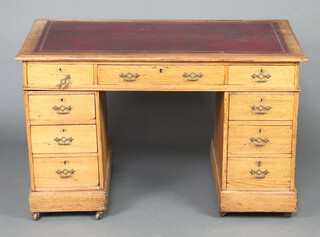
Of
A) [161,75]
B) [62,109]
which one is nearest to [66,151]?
[62,109]

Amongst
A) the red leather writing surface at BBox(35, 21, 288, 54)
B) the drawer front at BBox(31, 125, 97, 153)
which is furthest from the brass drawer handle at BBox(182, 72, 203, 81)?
the drawer front at BBox(31, 125, 97, 153)

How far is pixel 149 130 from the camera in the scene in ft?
22.4

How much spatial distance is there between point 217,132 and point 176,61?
829mm

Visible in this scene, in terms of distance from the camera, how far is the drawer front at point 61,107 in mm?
5535

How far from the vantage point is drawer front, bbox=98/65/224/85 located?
18.0 ft

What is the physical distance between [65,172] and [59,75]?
0.58 metres

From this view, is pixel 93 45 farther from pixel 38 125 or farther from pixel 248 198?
pixel 248 198

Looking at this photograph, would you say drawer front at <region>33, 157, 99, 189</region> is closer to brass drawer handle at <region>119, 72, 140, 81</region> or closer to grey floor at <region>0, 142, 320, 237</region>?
grey floor at <region>0, 142, 320, 237</region>

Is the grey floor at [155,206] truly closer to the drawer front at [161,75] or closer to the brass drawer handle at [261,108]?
the brass drawer handle at [261,108]

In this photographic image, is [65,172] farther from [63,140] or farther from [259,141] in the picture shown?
[259,141]

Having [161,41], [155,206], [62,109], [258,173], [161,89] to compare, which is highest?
[161,41]

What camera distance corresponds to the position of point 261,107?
5555 mm

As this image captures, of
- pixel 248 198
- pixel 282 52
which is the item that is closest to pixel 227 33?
pixel 282 52

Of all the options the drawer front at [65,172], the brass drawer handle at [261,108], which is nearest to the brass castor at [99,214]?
the drawer front at [65,172]
